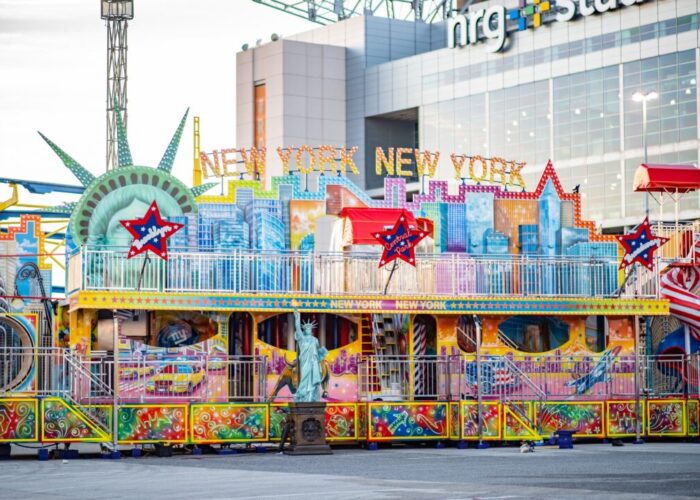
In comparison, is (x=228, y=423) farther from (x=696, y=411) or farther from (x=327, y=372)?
(x=696, y=411)

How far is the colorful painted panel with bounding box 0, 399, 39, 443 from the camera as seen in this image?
126 feet

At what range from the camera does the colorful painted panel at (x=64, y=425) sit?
1526 inches

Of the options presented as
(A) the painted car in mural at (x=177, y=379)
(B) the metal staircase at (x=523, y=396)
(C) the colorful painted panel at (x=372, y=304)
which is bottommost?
(B) the metal staircase at (x=523, y=396)

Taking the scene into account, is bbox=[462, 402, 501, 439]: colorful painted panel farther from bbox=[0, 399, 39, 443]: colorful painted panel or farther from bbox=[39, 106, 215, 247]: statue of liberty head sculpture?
bbox=[0, 399, 39, 443]: colorful painted panel

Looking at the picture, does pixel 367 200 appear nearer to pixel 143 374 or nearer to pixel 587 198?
pixel 143 374

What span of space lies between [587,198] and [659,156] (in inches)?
242

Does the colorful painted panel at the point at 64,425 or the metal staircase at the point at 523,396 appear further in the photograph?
the metal staircase at the point at 523,396

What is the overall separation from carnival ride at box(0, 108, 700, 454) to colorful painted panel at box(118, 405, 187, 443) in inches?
1.5

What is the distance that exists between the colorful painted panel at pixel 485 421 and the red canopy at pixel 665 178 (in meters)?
11.3

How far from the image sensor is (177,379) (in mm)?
41469

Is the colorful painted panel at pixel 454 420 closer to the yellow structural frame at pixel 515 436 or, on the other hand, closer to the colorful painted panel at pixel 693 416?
the yellow structural frame at pixel 515 436

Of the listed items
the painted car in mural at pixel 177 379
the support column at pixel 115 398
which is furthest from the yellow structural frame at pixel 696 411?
the support column at pixel 115 398

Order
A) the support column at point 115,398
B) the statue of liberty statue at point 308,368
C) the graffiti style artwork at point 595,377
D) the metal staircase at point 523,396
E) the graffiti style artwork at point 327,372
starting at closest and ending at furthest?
the support column at point 115,398 < the statue of liberty statue at point 308,368 < the metal staircase at point 523,396 < the graffiti style artwork at point 327,372 < the graffiti style artwork at point 595,377

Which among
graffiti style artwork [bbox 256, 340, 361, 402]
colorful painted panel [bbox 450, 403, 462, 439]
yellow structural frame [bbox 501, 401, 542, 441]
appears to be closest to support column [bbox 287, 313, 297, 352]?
graffiti style artwork [bbox 256, 340, 361, 402]
